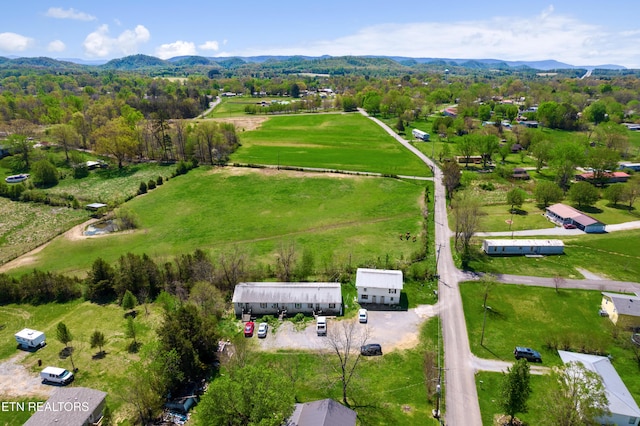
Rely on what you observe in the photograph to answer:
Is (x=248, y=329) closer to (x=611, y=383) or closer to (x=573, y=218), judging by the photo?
(x=611, y=383)

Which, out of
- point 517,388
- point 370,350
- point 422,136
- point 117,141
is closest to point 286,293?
point 370,350

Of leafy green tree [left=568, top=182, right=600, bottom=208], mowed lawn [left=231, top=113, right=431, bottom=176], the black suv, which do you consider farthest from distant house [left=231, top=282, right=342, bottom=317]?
mowed lawn [left=231, top=113, right=431, bottom=176]

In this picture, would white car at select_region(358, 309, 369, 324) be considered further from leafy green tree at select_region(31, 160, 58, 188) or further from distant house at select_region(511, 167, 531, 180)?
leafy green tree at select_region(31, 160, 58, 188)

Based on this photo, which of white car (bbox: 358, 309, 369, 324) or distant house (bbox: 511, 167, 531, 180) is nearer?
white car (bbox: 358, 309, 369, 324)

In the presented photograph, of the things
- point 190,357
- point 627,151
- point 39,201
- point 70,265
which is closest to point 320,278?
point 190,357

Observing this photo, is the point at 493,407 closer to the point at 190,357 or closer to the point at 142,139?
the point at 190,357

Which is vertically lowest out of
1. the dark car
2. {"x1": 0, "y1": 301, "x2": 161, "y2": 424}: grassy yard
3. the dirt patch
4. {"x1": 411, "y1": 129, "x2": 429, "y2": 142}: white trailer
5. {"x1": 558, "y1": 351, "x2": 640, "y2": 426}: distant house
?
the dirt patch

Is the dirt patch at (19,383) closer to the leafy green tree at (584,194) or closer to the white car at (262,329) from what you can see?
the white car at (262,329)
